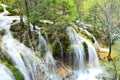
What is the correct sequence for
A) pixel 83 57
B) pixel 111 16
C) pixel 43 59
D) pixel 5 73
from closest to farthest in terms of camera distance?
pixel 5 73, pixel 43 59, pixel 83 57, pixel 111 16

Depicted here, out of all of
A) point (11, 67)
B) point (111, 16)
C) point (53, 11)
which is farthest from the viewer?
point (111, 16)

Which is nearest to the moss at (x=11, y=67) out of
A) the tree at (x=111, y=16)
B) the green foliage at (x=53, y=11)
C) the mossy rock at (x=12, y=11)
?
the green foliage at (x=53, y=11)

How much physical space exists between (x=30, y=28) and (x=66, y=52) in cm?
356

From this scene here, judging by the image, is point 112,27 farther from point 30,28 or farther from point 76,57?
point 30,28

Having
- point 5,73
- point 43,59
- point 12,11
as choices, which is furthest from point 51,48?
point 12,11

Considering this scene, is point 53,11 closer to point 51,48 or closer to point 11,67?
point 51,48

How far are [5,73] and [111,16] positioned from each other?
13.6 metres

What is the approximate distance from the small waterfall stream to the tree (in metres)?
Result: 2.64

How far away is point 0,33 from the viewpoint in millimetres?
17172

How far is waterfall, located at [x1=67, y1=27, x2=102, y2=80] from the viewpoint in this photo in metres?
18.1

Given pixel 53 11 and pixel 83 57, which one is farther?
pixel 83 57

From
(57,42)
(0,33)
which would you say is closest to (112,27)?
(57,42)

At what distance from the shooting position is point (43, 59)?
16.8 m

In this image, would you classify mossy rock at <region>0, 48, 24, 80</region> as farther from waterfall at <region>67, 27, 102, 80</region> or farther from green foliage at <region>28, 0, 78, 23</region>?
waterfall at <region>67, 27, 102, 80</region>
